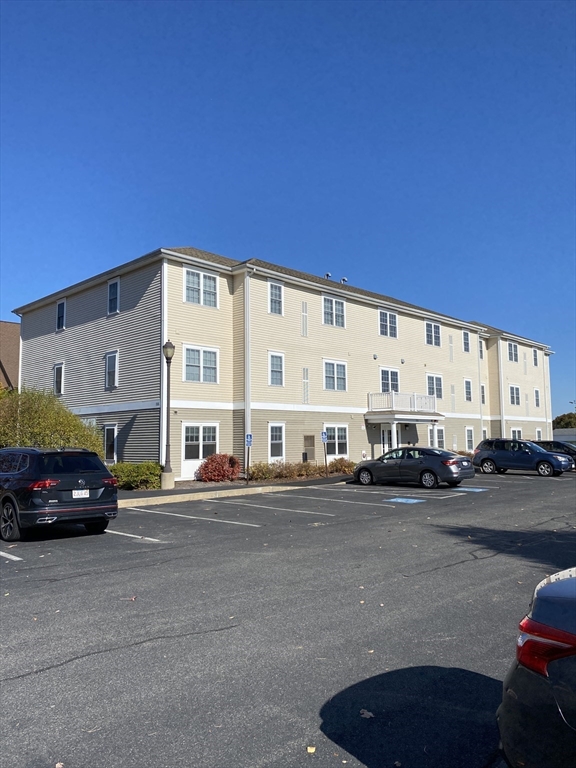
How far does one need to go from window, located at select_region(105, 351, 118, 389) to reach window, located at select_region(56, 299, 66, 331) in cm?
497

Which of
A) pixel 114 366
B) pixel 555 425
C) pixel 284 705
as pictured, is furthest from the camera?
pixel 555 425

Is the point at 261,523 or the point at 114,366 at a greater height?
the point at 114,366

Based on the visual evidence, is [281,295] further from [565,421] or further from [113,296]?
[565,421]

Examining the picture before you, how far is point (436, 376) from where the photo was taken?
37.7 m

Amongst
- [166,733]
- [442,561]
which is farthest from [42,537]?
[166,733]

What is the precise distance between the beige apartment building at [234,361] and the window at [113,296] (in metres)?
0.09

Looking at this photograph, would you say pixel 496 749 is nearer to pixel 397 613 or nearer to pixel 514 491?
pixel 397 613

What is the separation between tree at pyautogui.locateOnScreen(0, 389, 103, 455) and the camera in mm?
21719

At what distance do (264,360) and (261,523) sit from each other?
15174 millimetres

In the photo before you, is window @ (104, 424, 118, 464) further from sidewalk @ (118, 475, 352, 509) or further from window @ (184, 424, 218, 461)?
sidewalk @ (118, 475, 352, 509)

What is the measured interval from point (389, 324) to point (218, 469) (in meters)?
14.9

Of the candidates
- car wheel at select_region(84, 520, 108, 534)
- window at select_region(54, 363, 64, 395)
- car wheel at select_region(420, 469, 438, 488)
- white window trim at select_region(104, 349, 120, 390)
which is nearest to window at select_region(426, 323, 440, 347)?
car wheel at select_region(420, 469, 438, 488)

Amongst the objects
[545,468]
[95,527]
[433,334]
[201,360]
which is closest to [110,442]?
[201,360]

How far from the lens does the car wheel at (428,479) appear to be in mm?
20969
